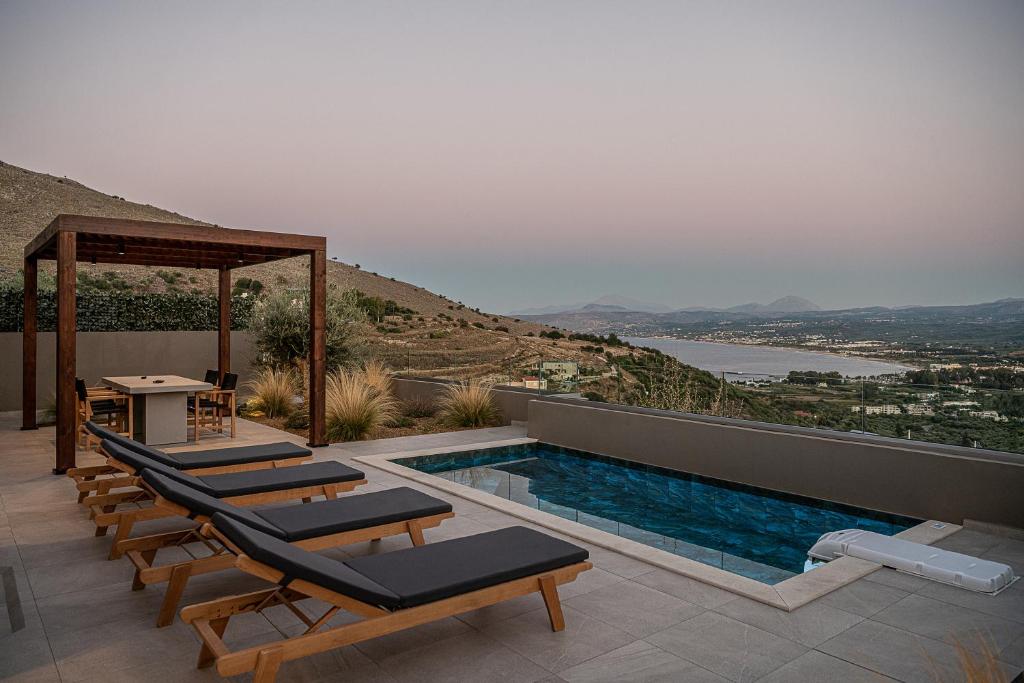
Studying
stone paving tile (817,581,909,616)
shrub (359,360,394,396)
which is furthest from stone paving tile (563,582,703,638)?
shrub (359,360,394,396)

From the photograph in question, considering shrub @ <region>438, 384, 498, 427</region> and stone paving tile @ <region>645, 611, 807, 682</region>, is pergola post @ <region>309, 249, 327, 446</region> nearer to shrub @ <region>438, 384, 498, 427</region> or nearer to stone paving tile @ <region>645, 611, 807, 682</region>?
shrub @ <region>438, 384, 498, 427</region>

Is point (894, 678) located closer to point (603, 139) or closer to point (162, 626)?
point (162, 626)

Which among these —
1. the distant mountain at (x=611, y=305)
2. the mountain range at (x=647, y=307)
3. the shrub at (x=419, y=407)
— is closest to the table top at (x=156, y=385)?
the shrub at (x=419, y=407)

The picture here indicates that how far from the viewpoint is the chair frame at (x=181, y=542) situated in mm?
3330

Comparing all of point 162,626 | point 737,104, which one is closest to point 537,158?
point 737,104

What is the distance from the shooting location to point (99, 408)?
344 inches

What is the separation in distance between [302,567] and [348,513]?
1.37 m

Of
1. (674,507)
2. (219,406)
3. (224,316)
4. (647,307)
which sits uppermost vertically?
(647,307)

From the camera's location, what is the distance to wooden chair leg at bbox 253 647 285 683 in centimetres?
245

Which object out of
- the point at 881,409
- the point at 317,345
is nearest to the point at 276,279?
the point at 317,345

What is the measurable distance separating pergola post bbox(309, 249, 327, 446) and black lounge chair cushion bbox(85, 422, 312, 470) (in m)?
2.35

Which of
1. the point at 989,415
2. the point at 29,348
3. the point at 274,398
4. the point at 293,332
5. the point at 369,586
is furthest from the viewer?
the point at 293,332

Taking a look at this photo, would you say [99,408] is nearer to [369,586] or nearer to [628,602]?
[369,586]

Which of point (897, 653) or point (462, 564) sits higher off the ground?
point (462, 564)
